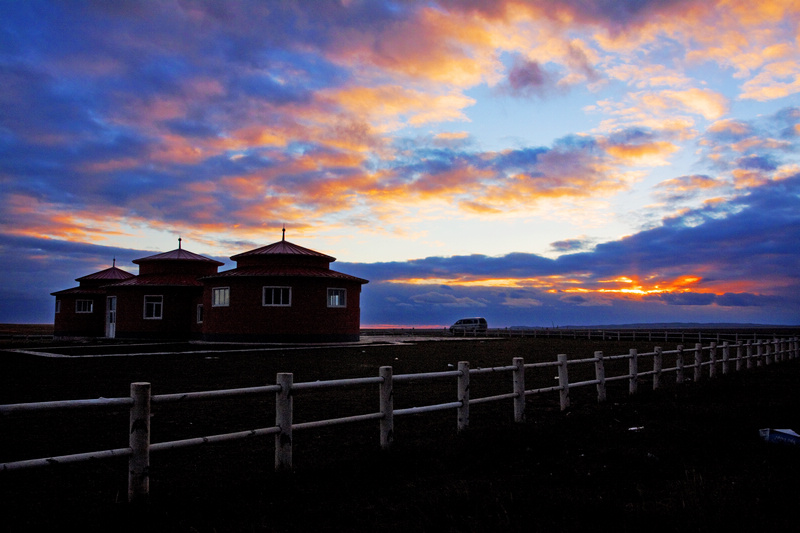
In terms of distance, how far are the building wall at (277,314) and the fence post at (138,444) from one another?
31.2 metres

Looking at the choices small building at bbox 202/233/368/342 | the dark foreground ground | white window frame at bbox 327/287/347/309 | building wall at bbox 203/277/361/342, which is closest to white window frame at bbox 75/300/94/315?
small building at bbox 202/233/368/342

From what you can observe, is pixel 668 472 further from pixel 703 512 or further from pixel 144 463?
pixel 144 463

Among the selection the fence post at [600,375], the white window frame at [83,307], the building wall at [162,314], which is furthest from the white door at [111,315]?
the fence post at [600,375]

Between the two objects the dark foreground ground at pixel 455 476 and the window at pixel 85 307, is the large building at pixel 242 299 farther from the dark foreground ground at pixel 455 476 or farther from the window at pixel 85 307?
the dark foreground ground at pixel 455 476

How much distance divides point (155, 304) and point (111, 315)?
6.31m

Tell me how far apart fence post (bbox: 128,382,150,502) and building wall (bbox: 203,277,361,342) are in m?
31.2

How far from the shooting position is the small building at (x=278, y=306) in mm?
36344

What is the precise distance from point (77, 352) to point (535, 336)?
41567 mm

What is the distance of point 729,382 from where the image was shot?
15375mm

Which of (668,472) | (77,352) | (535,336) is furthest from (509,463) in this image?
(535,336)

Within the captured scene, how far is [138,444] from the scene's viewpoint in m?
5.37

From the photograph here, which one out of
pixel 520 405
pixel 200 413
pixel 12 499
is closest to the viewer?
pixel 12 499

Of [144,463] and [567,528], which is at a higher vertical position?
[144,463]

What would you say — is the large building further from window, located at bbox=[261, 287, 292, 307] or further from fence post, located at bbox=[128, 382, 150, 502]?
fence post, located at bbox=[128, 382, 150, 502]
